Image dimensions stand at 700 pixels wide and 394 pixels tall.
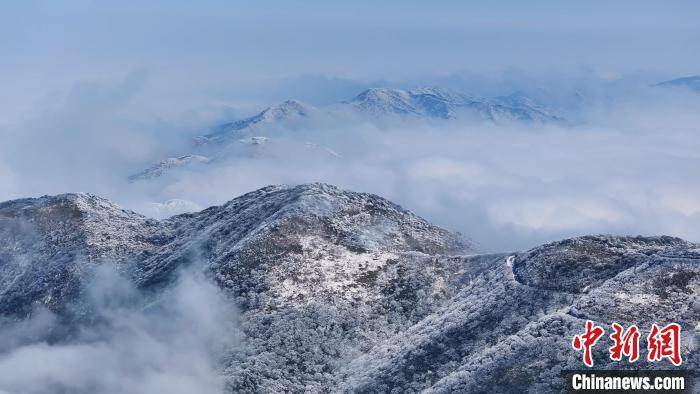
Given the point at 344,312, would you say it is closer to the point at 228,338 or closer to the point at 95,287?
the point at 228,338

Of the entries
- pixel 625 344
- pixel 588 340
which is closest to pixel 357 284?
pixel 588 340

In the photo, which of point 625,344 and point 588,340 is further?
point 588,340

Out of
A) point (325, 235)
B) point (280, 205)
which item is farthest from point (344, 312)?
point (280, 205)

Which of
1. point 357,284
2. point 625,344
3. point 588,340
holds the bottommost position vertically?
point 357,284

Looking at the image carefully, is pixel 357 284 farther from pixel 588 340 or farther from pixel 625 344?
pixel 625 344

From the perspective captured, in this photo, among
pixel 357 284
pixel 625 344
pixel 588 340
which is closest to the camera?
pixel 625 344

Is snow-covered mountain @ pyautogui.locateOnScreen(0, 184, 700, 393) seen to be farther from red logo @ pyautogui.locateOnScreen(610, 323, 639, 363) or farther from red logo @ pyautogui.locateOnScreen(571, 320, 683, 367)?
red logo @ pyautogui.locateOnScreen(610, 323, 639, 363)

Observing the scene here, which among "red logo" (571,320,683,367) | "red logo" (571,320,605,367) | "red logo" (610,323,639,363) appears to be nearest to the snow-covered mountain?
"red logo" (571,320,605,367)

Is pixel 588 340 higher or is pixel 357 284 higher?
pixel 588 340
